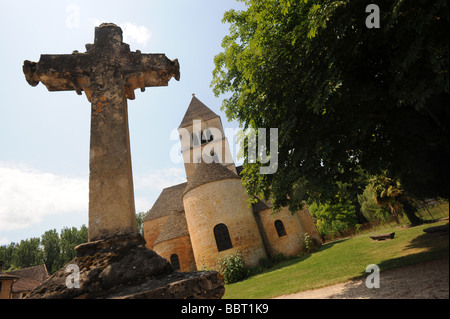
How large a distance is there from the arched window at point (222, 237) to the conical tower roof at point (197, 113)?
16.0 metres

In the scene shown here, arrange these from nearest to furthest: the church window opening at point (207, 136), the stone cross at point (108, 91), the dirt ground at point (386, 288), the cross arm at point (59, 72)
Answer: the stone cross at point (108, 91) → the cross arm at point (59, 72) → the dirt ground at point (386, 288) → the church window opening at point (207, 136)

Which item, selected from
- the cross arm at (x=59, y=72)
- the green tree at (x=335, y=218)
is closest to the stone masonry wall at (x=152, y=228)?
the green tree at (x=335, y=218)

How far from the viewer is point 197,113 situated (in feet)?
93.2

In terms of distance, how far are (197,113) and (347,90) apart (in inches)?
1026

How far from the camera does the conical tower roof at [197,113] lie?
27750mm

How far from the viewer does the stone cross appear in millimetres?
2549

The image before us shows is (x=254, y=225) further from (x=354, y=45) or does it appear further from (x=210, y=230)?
(x=354, y=45)

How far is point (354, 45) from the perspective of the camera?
344 centimetres

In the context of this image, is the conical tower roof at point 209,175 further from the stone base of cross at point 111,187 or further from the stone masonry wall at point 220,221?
the stone base of cross at point 111,187

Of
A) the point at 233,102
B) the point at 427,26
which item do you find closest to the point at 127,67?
the point at 427,26

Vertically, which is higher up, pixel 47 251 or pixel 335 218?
pixel 47 251

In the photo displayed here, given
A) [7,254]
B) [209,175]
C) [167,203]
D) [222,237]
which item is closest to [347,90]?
[222,237]

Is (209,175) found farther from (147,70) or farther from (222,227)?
(147,70)

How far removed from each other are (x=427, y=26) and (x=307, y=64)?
2121 millimetres
